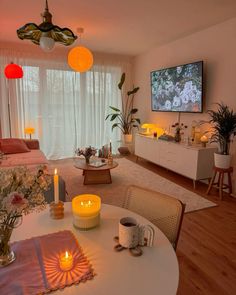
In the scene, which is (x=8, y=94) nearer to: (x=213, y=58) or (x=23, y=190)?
(x=213, y=58)

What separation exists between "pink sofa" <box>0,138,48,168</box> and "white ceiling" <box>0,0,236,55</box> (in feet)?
6.43

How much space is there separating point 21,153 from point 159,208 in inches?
132

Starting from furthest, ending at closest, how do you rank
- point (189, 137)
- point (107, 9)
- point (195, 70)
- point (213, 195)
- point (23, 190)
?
point (189, 137) → point (195, 70) → point (213, 195) → point (107, 9) → point (23, 190)

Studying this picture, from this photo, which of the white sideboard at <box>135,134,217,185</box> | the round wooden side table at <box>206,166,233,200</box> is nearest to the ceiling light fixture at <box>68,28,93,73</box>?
the white sideboard at <box>135,134,217,185</box>

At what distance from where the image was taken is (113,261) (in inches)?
36.2

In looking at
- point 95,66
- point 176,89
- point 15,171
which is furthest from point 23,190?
point 95,66

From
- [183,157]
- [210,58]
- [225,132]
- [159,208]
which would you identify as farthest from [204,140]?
[159,208]

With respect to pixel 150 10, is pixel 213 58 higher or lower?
lower

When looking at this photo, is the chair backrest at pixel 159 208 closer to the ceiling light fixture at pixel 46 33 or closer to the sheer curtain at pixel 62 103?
the ceiling light fixture at pixel 46 33

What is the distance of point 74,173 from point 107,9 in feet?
9.20

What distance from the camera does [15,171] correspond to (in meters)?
0.90

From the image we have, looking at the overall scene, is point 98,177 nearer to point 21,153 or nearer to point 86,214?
point 21,153

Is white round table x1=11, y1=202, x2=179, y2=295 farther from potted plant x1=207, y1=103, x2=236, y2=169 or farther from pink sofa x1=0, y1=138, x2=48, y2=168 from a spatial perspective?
potted plant x1=207, y1=103, x2=236, y2=169

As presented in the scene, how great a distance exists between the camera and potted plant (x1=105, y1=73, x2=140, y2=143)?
5793 millimetres
